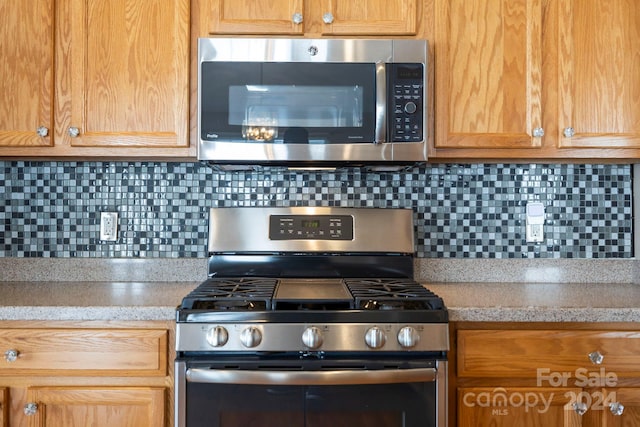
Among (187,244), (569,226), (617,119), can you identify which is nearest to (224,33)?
(187,244)

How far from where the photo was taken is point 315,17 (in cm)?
175

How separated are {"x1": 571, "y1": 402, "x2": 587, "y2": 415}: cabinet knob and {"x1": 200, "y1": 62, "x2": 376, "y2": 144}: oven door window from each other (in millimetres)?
941

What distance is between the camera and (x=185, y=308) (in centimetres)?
141

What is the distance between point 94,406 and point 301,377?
0.56 m

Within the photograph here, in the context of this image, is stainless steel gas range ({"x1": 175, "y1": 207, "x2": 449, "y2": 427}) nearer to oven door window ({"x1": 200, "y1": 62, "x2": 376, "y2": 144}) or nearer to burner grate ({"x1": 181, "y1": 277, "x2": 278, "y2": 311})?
burner grate ({"x1": 181, "y1": 277, "x2": 278, "y2": 311})

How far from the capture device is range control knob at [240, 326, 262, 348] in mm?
1363

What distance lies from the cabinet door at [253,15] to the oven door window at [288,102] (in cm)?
13

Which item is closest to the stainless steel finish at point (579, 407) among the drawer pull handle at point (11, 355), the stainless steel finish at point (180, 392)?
the stainless steel finish at point (180, 392)

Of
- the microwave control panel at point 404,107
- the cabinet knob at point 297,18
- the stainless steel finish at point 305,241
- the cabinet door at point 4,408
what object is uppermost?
the cabinet knob at point 297,18

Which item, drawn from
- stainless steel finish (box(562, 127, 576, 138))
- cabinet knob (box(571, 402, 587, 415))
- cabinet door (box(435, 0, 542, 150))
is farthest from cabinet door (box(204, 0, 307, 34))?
cabinet knob (box(571, 402, 587, 415))

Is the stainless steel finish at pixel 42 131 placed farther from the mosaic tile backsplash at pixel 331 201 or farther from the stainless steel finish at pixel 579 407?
the stainless steel finish at pixel 579 407

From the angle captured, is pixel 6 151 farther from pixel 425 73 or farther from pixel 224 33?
pixel 425 73

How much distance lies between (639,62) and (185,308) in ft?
5.24

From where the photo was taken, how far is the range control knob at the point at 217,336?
1.37 m
